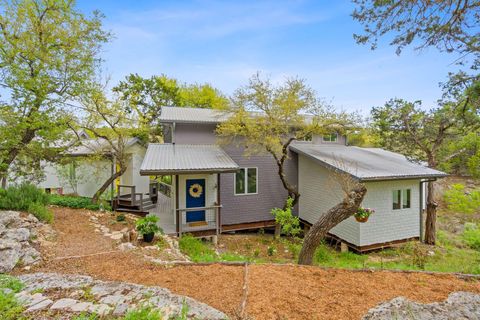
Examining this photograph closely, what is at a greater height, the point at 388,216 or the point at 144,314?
the point at 144,314

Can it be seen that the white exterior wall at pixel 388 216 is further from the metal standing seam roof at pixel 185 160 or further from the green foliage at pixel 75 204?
the green foliage at pixel 75 204

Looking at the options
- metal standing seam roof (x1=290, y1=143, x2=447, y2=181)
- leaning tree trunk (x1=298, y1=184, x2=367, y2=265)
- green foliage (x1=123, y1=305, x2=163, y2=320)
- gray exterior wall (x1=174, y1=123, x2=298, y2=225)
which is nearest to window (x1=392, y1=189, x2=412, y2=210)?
metal standing seam roof (x1=290, y1=143, x2=447, y2=181)

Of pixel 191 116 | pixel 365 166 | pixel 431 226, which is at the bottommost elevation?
pixel 431 226

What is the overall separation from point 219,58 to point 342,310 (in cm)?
1453

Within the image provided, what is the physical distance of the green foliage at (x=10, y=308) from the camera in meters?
2.80

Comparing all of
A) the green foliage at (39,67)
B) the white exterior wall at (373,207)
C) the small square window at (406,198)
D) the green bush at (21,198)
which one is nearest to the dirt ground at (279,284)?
the green bush at (21,198)

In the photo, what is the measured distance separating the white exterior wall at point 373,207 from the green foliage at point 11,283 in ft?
30.0

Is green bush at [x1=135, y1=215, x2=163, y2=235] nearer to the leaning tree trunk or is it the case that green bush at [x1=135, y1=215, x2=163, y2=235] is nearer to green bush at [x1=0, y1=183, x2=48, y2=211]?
green bush at [x1=0, y1=183, x2=48, y2=211]

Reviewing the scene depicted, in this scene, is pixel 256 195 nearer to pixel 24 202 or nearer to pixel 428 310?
pixel 428 310

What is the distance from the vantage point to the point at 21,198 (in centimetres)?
709

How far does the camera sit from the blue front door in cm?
991

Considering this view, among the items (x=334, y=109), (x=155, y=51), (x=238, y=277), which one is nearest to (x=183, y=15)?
(x=155, y=51)

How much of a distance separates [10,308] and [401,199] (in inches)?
459

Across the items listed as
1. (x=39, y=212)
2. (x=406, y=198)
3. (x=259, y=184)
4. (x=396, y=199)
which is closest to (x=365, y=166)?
(x=396, y=199)
